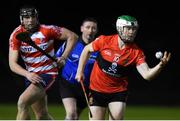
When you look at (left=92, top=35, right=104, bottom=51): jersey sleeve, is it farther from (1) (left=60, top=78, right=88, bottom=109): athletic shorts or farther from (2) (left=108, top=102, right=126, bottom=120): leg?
(1) (left=60, top=78, right=88, bottom=109): athletic shorts

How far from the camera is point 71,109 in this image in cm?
1179

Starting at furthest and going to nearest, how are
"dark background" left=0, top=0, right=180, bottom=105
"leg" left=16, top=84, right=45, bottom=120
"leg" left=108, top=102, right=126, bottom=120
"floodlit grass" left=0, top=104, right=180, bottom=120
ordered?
"dark background" left=0, top=0, right=180, bottom=105 < "floodlit grass" left=0, top=104, right=180, bottom=120 < "leg" left=16, top=84, right=45, bottom=120 < "leg" left=108, top=102, right=126, bottom=120

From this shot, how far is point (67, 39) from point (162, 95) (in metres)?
9.76

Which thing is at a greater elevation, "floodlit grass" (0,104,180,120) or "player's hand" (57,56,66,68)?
"player's hand" (57,56,66,68)

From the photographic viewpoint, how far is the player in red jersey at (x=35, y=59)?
11.3 meters

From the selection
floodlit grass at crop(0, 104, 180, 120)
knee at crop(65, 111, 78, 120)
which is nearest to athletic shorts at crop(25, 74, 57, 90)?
knee at crop(65, 111, 78, 120)

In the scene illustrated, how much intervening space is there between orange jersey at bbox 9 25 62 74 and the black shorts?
97cm

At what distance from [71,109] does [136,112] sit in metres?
5.82

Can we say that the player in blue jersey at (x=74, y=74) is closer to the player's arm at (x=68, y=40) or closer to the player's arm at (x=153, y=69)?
the player's arm at (x=68, y=40)

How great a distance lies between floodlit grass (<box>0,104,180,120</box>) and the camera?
637 inches

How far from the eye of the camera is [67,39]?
1182 centimetres

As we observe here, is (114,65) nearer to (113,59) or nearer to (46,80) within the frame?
(113,59)

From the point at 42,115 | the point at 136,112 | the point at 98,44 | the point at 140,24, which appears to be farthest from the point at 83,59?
the point at 140,24

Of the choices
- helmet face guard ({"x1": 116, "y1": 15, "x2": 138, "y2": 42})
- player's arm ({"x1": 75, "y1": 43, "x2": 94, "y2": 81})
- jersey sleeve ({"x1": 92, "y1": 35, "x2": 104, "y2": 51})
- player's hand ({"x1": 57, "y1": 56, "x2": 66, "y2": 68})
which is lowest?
player's hand ({"x1": 57, "y1": 56, "x2": 66, "y2": 68})
